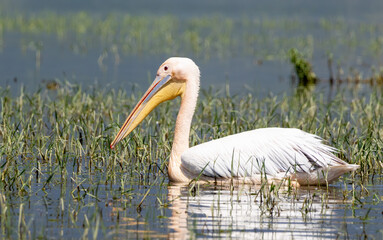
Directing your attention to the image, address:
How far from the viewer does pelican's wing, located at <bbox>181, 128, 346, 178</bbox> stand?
8.10 m

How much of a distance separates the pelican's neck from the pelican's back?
0.56 ft

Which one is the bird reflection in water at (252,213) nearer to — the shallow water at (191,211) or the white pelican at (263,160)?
the shallow water at (191,211)

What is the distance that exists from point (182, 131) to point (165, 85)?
0.57 m

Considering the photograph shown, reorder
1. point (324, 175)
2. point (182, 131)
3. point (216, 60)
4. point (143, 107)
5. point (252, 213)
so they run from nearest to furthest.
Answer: point (252, 213)
point (324, 175)
point (182, 131)
point (143, 107)
point (216, 60)

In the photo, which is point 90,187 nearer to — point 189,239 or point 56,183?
point 56,183

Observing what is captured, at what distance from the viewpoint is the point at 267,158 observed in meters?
8.19

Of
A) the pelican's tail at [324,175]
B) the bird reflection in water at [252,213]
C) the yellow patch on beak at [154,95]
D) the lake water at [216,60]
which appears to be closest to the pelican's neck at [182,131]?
the yellow patch on beak at [154,95]

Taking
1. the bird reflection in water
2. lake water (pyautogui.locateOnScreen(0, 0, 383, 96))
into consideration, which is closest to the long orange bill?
the bird reflection in water

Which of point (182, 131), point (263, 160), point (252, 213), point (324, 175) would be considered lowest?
point (252, 213)

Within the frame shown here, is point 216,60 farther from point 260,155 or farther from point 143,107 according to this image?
point 260,155

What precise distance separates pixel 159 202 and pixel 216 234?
116 cm

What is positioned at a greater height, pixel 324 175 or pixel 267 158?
pixel 267 158

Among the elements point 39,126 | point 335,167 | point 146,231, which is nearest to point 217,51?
point 39,126

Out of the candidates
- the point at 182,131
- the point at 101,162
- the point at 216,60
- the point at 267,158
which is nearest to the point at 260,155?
the point at 267,158
